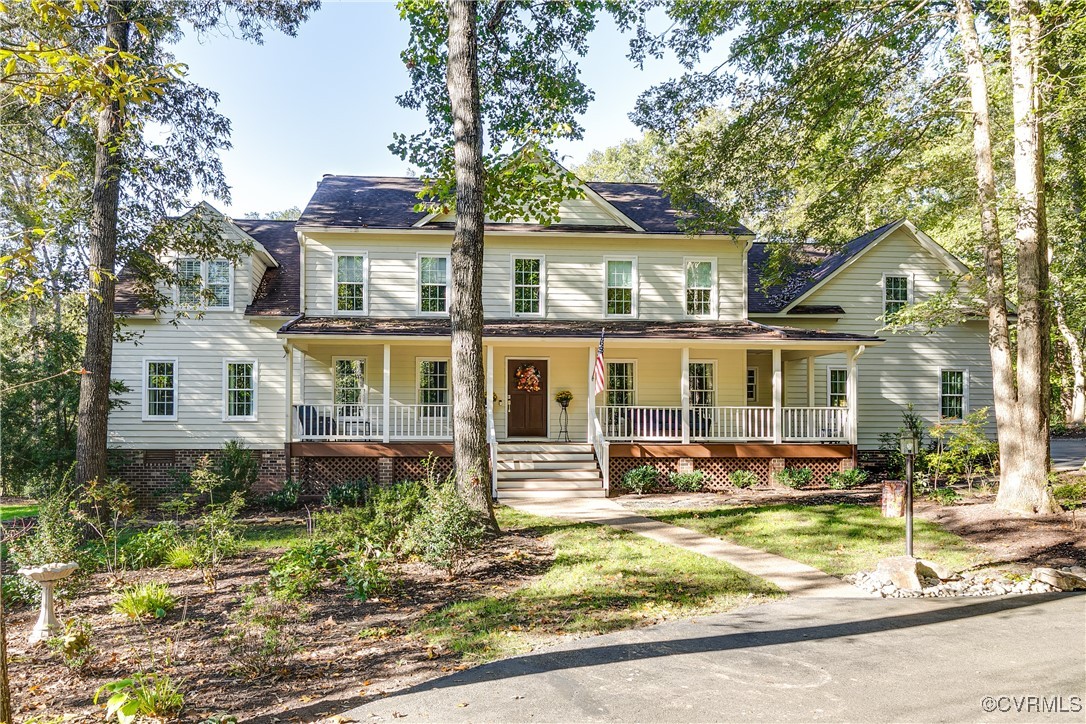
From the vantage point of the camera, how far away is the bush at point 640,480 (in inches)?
552

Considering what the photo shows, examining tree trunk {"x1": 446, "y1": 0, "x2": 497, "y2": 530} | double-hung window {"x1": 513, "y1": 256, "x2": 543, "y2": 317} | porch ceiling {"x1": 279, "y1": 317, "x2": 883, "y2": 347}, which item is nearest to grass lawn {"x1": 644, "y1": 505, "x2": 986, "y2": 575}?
tree trunk {"x1": 446, "y1": 0, "x2": 497, "y2": 530}

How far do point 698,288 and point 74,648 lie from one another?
49.1ft

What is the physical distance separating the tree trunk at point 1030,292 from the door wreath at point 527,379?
32.8 ft

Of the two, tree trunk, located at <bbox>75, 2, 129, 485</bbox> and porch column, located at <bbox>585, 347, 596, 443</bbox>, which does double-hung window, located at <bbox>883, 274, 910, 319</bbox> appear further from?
tree trunk, located at <bbox>75, 2, 129, 485</bbox>

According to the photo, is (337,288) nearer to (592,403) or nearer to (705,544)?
(592,403)

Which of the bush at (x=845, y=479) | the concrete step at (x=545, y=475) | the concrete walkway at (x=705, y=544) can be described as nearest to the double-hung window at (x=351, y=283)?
the concrete step at (x=545, y=475)

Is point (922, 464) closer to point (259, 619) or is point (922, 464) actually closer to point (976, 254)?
point (976, 254)

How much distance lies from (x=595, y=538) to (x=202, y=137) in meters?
10.3

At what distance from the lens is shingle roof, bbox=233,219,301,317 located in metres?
17.0

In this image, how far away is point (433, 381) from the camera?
661 inches

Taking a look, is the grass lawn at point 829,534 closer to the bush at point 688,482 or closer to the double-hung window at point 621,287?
the bush at point 688,482

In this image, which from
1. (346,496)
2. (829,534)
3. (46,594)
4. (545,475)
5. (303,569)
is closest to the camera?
(46,594)

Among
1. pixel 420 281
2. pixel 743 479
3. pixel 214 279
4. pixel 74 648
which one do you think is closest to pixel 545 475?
pixel 743 479

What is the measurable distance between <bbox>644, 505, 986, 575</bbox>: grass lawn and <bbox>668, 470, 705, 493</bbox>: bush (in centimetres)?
235
